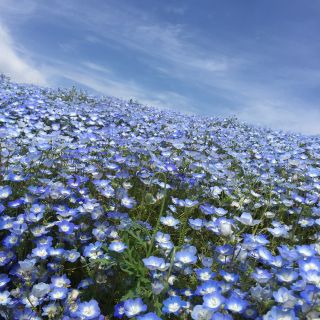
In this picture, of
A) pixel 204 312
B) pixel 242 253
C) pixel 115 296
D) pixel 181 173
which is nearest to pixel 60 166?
pixel 181 173

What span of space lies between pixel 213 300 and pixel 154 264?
0.47 m

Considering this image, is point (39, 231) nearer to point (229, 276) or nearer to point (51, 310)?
point (51, 310)

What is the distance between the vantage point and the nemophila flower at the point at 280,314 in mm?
2012

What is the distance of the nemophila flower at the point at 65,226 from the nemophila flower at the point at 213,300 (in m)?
1.20

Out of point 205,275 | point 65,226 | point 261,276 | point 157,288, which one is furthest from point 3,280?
point 261,276

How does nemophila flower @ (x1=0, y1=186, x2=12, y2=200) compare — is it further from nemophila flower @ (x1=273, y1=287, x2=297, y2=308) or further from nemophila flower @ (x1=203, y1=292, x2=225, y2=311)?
nemophila flower @ (x1=273, y1=287, x2=297, y2=308)

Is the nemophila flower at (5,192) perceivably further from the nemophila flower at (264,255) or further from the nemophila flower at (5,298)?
the nemophila flower at (264,255)

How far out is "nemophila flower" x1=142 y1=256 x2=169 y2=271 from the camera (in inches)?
99.6

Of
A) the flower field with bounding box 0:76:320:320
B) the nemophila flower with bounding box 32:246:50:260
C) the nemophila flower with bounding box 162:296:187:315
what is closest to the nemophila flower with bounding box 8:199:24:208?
the flower field with bounding box 0:76:320:320

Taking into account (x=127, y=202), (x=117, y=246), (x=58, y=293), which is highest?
(x=127, y=202)

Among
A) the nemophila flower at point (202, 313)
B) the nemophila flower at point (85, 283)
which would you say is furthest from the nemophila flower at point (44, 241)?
the nemophila flower at point (202, 313)

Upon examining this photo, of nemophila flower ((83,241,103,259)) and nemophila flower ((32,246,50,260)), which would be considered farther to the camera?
nemophila flower ((83,241,103,259))

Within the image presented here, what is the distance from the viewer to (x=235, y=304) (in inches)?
88.1

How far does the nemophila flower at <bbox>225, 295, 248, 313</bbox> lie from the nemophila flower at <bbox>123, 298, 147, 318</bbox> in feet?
1.54
